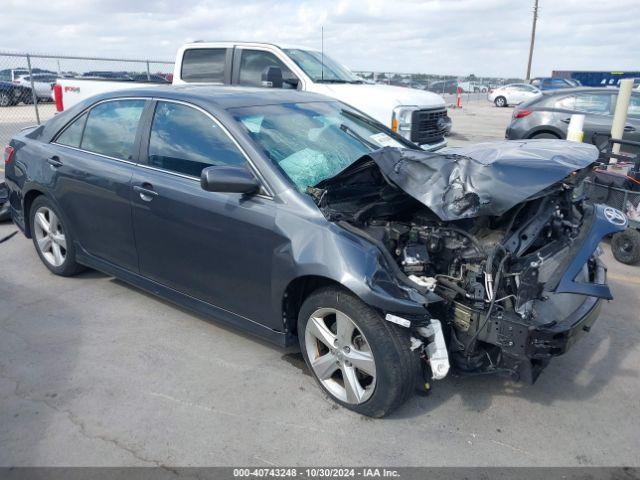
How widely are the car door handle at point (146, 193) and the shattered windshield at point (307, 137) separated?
794 mm

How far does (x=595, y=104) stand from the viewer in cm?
976

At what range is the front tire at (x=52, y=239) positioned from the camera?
4.59 metres

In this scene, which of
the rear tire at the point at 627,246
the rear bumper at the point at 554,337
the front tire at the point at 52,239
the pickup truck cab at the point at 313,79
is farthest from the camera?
the pickup truck cab at the point at 313,79

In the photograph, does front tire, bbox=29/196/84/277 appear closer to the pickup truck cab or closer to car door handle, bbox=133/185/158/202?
car door handle, bbox=133/185/158/202

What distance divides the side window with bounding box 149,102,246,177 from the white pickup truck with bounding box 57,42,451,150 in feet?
11.9

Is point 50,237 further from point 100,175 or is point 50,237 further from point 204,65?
point 204,65

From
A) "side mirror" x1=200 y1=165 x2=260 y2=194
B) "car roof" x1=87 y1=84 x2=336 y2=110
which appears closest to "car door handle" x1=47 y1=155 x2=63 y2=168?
"car roof" x1=87 y1=84 x2=336 y2=110

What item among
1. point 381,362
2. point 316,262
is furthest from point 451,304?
point 316,262

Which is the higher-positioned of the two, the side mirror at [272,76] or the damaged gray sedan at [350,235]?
the side mirror at [272,76]

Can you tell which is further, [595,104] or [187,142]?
[595,104]

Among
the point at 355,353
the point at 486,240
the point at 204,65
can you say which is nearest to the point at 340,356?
the point at 355,353

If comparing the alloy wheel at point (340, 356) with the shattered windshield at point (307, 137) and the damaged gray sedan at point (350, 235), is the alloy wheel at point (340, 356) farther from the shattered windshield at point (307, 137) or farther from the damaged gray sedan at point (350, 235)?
the shattered windshield at point (307, 137)

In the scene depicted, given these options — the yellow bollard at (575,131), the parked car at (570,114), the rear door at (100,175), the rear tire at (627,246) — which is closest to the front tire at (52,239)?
the rear door at (100,175)

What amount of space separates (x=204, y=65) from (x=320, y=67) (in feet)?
6.15
